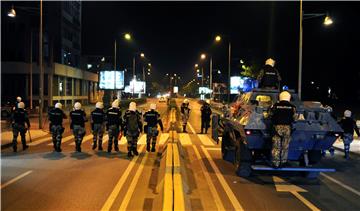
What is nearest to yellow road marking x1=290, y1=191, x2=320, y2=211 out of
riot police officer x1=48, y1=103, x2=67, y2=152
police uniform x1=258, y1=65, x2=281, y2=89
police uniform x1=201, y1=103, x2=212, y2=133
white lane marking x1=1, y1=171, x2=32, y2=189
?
Result: police uniform x1=258, y1=65, x2=281, y2=89

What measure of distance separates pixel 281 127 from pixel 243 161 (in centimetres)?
169

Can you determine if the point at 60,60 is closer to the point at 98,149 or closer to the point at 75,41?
the point at 75,41

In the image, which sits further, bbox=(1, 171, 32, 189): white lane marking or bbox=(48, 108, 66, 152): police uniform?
bbox=(48, 108, 66, 152): police uniform

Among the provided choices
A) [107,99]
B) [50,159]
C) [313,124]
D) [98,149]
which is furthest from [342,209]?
[107,99]

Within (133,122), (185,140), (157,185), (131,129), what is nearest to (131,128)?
(131,129)

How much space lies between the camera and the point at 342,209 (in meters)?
8.61

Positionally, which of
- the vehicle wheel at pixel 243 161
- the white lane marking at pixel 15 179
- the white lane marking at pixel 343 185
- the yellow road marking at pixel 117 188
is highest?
the vehicle wheel at pixel 243 161

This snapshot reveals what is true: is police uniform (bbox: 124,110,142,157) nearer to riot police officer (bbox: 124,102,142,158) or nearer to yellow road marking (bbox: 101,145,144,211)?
riot police officer (bbox: 124,102,142,158)

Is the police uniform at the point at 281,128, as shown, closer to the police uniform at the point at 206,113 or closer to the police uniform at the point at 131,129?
the police uniform at the point at 131,129

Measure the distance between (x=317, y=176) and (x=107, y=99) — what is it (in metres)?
42.7

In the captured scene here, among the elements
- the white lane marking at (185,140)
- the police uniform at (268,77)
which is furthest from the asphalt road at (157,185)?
the white lane marking at (185,140)

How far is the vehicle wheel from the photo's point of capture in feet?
38.7

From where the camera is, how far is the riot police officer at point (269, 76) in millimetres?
13922

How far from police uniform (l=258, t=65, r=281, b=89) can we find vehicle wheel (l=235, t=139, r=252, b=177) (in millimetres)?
2793
